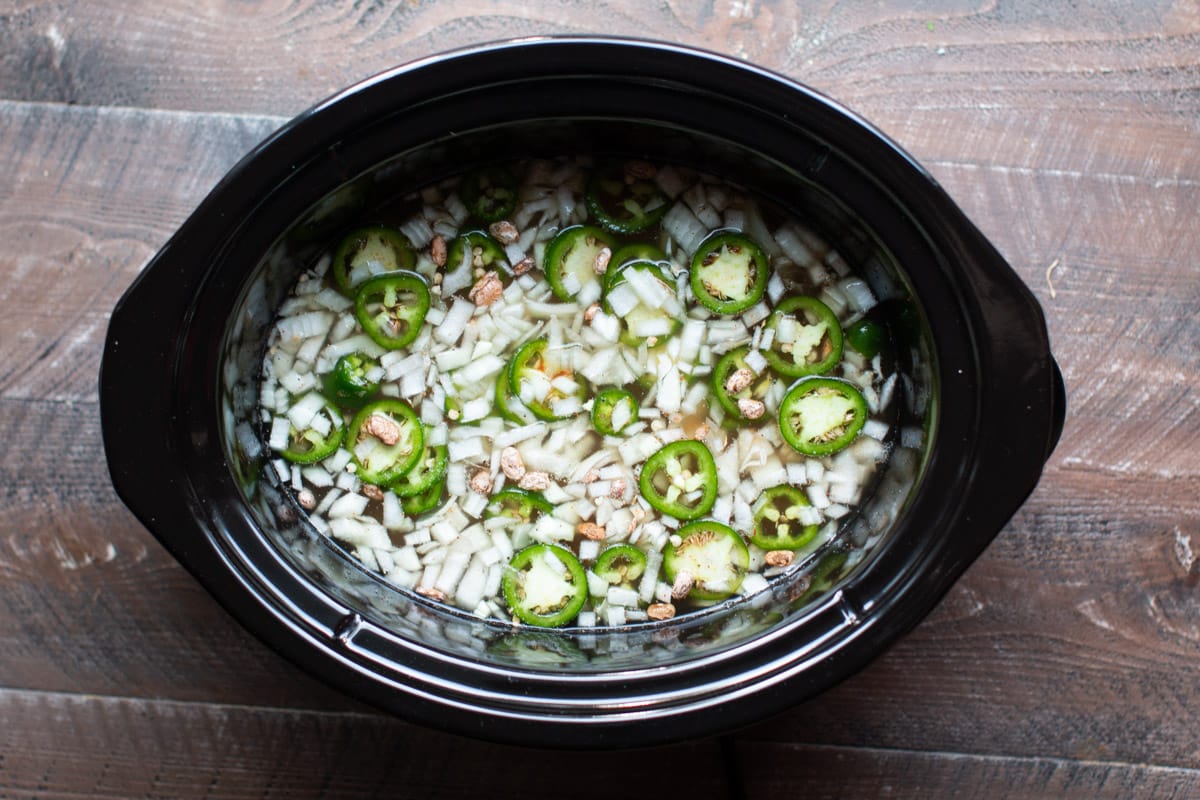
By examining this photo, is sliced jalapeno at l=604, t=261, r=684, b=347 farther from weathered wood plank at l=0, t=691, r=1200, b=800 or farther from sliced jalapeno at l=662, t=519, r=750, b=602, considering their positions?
weathered wood plank at l=0, t=691, r=1200, b=800

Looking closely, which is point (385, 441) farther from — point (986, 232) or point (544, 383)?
point (986, 232)

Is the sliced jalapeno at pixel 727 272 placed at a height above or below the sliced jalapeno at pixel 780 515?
above

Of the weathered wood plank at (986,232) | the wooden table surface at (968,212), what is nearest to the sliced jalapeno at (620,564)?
the wooden table surface at (968,212)

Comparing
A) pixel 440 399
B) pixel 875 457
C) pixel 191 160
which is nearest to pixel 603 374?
pixel 440 399

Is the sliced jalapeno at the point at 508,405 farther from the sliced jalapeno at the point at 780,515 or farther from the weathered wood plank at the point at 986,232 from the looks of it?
the weathered wood plank at the point at 986,232

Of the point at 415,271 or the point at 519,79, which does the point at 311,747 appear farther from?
the point at 519,79

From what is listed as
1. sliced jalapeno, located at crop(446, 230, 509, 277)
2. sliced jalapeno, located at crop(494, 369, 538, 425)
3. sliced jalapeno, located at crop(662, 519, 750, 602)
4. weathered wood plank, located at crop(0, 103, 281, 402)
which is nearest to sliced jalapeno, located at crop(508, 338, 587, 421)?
sliced jalapeno, located at crop(494, 369, 538, 425)
